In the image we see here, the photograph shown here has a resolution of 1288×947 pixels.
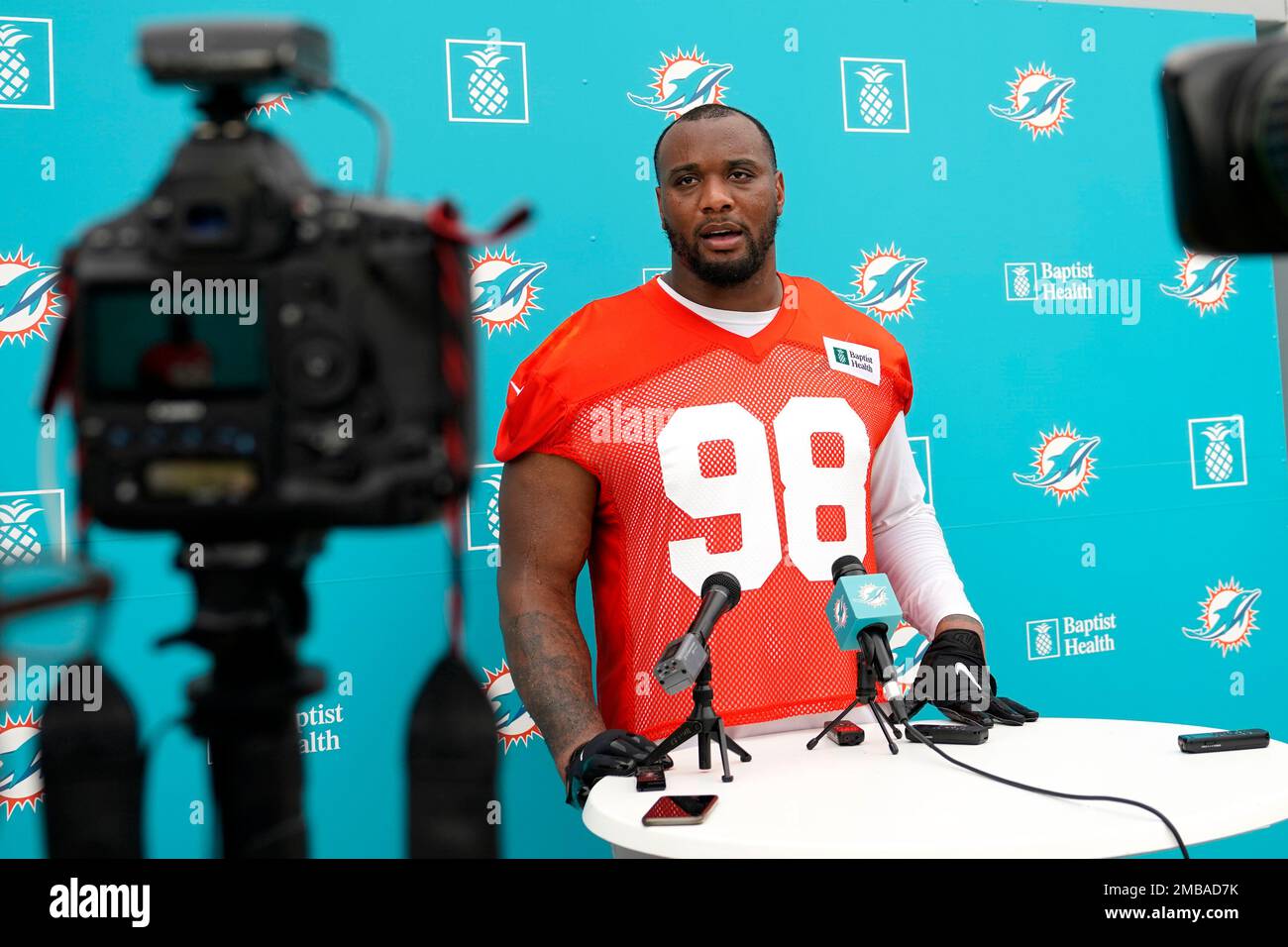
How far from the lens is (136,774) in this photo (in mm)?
733

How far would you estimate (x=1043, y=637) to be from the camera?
9.47ft

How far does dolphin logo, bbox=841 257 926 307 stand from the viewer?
278 centimetres

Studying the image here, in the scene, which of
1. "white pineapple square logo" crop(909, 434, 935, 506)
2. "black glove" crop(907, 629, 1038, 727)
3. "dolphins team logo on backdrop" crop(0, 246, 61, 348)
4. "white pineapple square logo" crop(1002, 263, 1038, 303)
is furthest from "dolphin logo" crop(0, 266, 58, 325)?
"white pineapple square logo" crop(1002, 263, 1038, 303)

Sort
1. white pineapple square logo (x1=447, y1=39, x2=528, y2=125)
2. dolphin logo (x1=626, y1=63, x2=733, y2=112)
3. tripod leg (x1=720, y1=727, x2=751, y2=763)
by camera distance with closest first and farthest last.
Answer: tripod leg (x1=720, y1=727, x2=751, y2=763), white pineapple square logo (x1=447, y1=39, x2=528, y2=125), dolphin logo (x1=626, y1=63, x2=733, y2=112)

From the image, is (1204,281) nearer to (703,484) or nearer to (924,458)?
(924,458)

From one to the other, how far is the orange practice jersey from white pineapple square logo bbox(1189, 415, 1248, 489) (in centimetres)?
139

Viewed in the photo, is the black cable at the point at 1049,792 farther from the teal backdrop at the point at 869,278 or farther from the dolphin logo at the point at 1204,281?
the dolphin logo at the point at 1204,281

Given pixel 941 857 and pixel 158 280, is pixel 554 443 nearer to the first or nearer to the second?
pixel 941 857

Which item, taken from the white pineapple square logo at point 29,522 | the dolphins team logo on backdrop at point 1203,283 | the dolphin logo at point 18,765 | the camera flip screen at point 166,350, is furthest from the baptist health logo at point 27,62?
the dolphins team logo on backdrop at point 1203,283

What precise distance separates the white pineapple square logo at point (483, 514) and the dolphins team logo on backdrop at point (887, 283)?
37.6 inches

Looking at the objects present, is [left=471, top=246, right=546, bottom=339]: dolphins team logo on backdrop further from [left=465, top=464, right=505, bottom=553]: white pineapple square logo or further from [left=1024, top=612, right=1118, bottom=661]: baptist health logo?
[left=1024, top=612, right=1118, bottom=661]: baptist health logo

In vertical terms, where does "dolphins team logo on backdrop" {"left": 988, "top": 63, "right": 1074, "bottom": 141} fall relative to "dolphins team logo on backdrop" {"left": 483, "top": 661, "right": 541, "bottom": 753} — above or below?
above

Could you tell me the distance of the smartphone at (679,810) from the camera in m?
1.29
